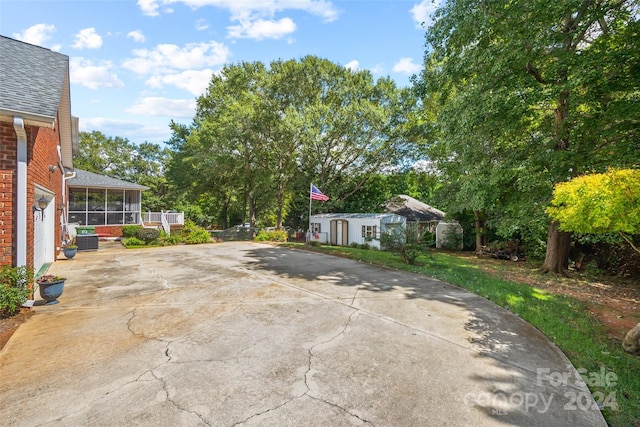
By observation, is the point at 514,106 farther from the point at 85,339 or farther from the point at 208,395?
the point at 85,339

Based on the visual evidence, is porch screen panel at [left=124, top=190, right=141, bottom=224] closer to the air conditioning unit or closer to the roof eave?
the air conditioning unit

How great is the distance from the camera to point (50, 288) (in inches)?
234

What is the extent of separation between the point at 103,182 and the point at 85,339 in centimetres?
1861

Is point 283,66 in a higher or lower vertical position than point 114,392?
higher

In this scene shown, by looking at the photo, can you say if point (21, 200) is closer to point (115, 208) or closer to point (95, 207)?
point (95, 207)

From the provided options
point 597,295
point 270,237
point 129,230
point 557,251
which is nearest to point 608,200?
point 597,295

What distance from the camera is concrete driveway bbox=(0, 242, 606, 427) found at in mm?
2844

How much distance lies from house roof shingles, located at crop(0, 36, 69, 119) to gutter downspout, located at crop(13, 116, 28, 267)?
590 mm

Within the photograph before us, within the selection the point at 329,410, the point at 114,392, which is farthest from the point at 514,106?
the point at 114,392

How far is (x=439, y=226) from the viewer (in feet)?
73.6

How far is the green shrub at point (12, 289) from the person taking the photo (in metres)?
5.12

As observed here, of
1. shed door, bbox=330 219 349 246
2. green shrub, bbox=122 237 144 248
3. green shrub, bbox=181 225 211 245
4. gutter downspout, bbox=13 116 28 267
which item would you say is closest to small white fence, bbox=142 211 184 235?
green shrub, bbox=181 225 211 245

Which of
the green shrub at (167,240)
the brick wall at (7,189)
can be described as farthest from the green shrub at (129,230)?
the brick wall at (7,189)

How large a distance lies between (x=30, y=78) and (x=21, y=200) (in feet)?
9.87
